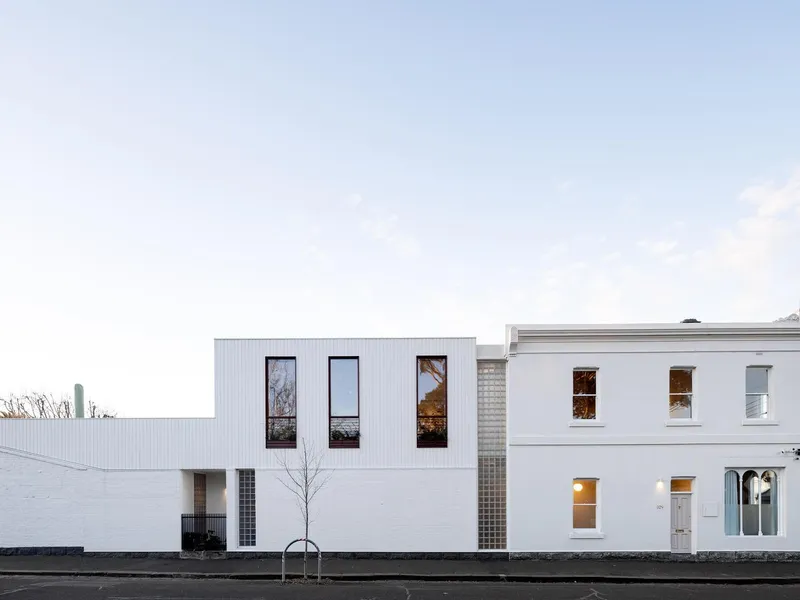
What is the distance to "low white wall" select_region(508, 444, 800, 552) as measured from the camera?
57.7 ft

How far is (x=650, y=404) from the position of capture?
18.1 m

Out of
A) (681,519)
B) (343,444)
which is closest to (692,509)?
(681,519)

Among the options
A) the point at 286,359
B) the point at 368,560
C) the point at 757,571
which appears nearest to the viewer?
the point at 757,571

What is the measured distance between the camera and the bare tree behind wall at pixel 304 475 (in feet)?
59.1

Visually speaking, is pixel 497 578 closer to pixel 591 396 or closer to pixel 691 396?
pixel 591 396

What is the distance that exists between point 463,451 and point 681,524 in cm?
715

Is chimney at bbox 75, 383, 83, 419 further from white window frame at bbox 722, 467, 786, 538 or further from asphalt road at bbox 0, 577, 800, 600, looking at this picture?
white window frame at bbox 722, 467, 786, 538

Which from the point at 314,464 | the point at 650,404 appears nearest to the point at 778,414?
the point at 650,404

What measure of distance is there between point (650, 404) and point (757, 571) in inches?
211

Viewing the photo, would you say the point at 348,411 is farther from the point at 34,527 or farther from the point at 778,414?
the point at 778,414

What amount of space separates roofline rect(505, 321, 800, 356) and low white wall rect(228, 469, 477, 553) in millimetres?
4831

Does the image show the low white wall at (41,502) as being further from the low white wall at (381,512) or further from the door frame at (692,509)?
the door frame at (692,509)

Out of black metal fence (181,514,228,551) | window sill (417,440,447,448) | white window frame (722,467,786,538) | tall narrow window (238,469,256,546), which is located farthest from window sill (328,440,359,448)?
white window frame (722,467,786,538)

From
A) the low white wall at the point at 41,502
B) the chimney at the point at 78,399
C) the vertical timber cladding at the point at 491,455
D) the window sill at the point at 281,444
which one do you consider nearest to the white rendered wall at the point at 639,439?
the vertical timber cladding at the point at 491,455
